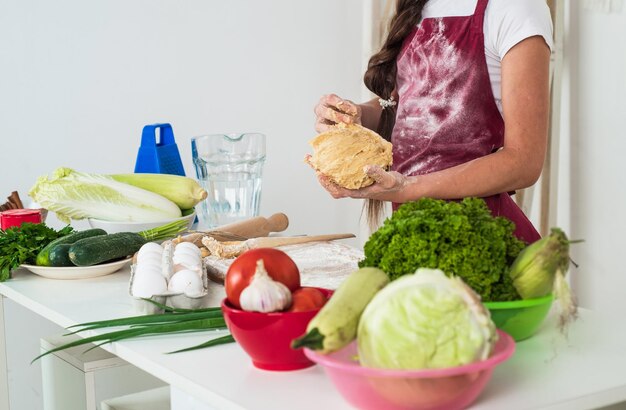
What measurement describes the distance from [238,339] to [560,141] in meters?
2.20

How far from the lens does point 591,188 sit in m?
3.00

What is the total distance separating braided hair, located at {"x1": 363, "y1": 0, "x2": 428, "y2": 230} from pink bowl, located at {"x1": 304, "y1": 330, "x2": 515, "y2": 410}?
1.21 m

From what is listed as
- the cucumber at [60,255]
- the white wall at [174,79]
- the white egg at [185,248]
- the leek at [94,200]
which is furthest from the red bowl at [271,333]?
the white wall at [174,79]

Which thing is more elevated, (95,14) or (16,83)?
(95,14)

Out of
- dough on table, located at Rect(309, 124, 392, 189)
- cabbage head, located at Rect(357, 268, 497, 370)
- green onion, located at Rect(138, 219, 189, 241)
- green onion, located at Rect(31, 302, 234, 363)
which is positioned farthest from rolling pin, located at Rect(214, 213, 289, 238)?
cabbage head, located at Rect(357, 268, 497, 370)

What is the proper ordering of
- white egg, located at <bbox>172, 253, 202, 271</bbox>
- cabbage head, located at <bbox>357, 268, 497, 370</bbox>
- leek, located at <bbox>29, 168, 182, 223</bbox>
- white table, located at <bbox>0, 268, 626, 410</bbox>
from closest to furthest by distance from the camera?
cabbage head, located at <bbox>357, 268, 497, 370</bbox> → white table, located at <bbox>0, 268, 626, 410</bbox> → white egg, located at <bbox>172, 253, 202, 271</bbox> → leek, located at <bbox>29, 168, 182, 223</bbox>

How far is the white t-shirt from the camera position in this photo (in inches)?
72.0

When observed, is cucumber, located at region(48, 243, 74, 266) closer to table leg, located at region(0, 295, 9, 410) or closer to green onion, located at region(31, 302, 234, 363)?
table leg, located at region(0, 295, 9, 410)

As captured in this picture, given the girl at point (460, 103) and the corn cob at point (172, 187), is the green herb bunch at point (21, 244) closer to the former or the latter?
the corn cob at point (172, 187)

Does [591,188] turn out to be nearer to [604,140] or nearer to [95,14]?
[604,140]

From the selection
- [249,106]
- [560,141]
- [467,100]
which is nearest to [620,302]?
[560,141]

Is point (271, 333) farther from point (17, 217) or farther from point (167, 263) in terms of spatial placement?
point (17, 217)

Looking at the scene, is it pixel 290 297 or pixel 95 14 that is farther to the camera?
pixel 95 14

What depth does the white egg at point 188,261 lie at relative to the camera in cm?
162
